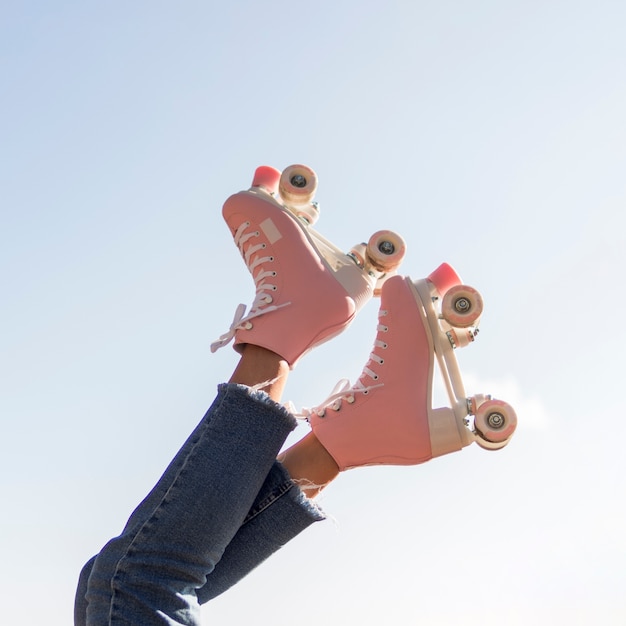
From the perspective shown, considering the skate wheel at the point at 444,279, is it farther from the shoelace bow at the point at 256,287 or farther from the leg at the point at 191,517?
the leg at the point at 191,517

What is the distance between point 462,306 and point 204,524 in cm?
94

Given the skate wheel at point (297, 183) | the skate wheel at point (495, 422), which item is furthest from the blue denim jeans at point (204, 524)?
the skate wheel at point (297, 183)

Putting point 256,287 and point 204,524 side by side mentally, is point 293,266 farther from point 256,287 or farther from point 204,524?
point 204,524

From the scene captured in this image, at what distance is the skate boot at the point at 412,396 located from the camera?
87.5 inches

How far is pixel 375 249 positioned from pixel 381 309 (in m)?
0.17

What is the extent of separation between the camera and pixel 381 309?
96.3 inches

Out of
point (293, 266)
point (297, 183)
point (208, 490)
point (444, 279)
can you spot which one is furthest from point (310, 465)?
point (297, 183)

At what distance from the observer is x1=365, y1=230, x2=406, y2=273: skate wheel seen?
247 centimetres

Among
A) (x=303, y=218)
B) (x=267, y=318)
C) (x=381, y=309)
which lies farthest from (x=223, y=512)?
(x=303, y=218)

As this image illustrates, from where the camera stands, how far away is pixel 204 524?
1738 mm

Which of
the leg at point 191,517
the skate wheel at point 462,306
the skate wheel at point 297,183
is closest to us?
the leg at point 191,517

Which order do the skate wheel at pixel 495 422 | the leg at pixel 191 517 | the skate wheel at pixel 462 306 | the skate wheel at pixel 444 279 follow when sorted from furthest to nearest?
the skate wheel at pixel 444 279
the skate wheel at pixel 462 306
the skate wheel at pixel 495 422
the leg at pixel 191 517

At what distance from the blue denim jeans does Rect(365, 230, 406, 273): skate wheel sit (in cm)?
74

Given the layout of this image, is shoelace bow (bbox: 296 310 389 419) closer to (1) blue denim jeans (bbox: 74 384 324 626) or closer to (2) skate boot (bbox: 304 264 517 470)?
(2) skate boot (bbox: 304 264 517 470)
